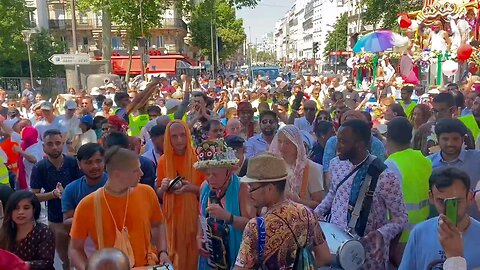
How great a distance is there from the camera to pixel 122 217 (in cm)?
337

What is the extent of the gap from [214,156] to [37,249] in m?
1.34

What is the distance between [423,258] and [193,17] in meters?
56.3

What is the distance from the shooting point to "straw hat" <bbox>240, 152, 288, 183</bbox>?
2734mm

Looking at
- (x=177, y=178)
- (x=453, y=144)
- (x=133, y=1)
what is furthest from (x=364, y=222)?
(x=133, y=1)

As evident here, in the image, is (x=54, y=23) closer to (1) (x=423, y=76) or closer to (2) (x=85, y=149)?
(1) (x=423, y=76)

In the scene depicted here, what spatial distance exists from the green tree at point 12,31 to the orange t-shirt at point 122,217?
3595 centimetres

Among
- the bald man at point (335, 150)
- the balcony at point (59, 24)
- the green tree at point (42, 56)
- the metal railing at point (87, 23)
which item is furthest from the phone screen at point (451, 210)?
the balcony at point (59, 24)

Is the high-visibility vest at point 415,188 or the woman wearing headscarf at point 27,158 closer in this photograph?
the high-visibility vest at point 415,188

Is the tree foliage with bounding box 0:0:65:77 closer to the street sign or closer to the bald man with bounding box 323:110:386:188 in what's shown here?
the street sign

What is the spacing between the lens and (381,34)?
1928cm

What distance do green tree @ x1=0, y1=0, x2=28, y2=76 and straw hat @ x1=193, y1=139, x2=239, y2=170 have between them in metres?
35.7

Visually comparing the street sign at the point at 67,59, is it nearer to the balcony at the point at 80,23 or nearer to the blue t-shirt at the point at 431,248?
the blue t-shirt at the point at 431,248

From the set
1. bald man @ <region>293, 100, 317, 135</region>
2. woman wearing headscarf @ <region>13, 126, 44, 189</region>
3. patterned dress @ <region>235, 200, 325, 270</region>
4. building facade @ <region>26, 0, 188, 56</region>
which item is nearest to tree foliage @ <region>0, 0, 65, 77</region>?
building facade @ <region>26, 0, 188, 56</region>

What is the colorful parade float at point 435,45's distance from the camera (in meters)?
19.0
